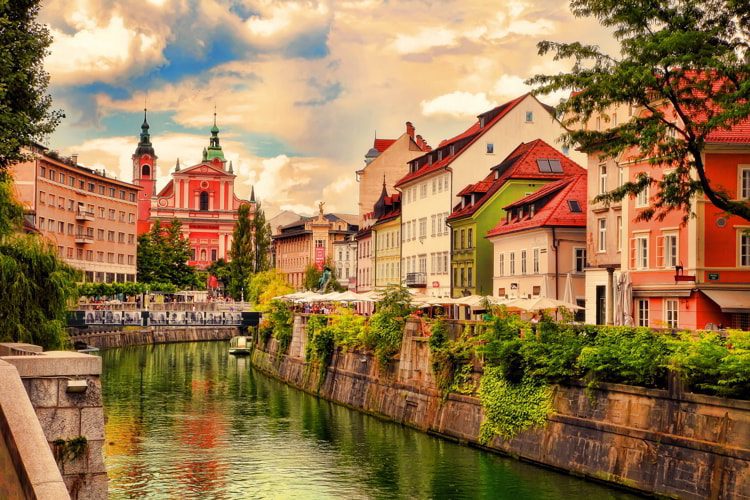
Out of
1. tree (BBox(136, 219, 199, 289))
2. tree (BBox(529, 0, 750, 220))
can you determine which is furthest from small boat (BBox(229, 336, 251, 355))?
tree (BBox(529, 0, 750, 220))

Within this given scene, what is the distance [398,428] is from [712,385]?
1763cm

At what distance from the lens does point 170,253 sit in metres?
138

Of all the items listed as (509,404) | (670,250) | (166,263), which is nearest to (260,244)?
(166,263)

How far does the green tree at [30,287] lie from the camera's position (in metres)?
37.2

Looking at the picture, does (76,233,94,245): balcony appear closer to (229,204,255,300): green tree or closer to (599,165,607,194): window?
(229,204,255,300): green tree

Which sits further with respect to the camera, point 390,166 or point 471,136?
point 390,166

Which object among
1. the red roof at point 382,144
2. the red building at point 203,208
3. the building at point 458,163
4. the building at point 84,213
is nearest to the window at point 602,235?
the building at point 458,163

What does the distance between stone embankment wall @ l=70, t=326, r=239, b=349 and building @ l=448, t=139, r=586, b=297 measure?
3115 centimetres

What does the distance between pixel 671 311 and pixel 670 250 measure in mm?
→ 2414

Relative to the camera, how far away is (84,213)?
12244cm

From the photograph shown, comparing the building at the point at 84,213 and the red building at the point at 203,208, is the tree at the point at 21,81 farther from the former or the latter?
the red building at the point at 203,208

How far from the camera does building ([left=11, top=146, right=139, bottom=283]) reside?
361 ft

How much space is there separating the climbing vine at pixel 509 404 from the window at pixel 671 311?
473 inches

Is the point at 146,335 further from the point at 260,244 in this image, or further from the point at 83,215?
the point at 260,244
